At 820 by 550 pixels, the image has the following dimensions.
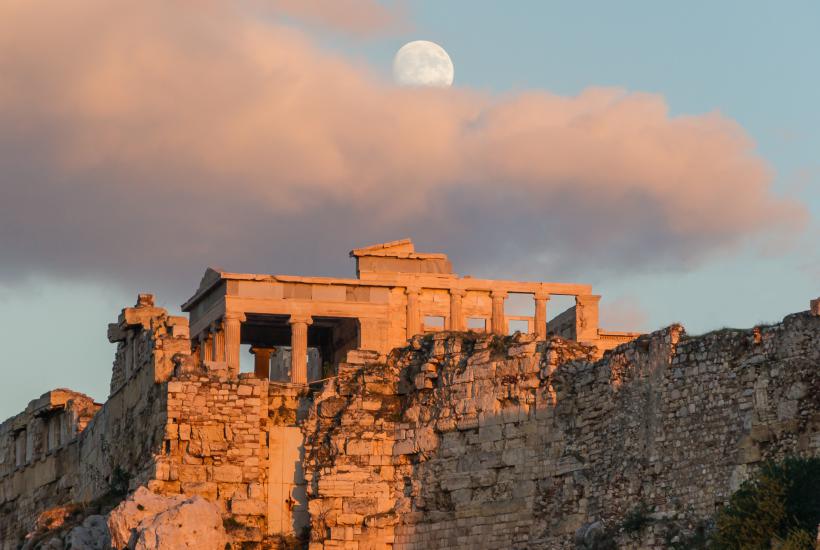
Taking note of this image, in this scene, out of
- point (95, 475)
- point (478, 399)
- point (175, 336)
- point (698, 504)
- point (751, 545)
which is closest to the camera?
point (751, 545)

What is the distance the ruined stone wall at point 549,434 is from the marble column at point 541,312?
22859 mm

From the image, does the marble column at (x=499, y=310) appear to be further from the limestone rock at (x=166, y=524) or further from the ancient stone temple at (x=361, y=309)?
the limestone rock at (x=166, y=524)

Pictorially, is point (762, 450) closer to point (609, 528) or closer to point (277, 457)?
point (609, 528)

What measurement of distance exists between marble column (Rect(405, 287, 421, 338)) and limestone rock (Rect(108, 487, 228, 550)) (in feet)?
75.3

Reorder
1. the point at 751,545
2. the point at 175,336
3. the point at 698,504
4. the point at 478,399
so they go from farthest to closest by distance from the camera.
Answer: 1. the point at 175,336
2. the point at 478,399
3. the point at 698,504
4. the point at 751,545

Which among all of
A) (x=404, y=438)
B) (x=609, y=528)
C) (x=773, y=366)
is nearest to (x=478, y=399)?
(x=404, y=438)

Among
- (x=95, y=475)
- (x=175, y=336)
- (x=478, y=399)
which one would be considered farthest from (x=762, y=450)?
(x=95, y=475)

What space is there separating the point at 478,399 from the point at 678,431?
5.75 metres

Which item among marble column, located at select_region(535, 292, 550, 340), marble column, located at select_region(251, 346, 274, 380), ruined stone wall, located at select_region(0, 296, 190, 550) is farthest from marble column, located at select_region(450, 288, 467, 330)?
ruined stone wall, located at select_region(0, 296, 190, 550)

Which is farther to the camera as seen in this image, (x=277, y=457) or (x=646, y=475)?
(x=277, y=457)

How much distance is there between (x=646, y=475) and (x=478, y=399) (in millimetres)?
5144

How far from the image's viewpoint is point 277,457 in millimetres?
45312

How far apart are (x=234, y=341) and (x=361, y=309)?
3.64 meters

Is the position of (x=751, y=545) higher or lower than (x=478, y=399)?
lower
